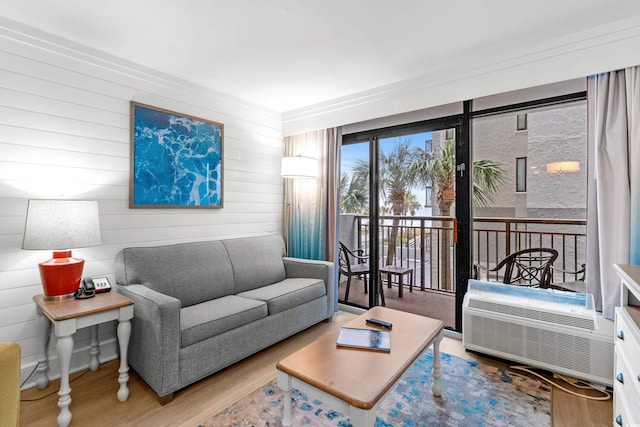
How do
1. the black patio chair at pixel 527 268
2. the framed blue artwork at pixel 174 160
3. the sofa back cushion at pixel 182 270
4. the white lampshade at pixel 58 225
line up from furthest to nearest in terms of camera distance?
the black patio chair at pixel 527 268, the framed blue artwork at pixel 174 160, the sofa back cushion at pixel 182 270, the white lampshade at pixel 58 225

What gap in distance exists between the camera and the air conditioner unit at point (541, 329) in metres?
2.11

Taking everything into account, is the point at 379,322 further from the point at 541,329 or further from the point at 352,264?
the point at 352,264

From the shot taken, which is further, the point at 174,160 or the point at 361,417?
the point at 174,160

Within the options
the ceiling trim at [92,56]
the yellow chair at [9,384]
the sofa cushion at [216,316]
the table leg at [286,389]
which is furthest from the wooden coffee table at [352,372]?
the ceiling trim at [92,56]

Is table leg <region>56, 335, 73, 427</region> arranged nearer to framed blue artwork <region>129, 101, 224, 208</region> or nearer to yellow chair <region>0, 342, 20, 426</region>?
yellow chair <region>0, 342, 20, 426</region>

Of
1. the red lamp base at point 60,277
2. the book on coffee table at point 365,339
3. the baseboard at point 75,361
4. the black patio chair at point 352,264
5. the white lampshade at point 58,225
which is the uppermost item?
the white lampshade at point 58,225

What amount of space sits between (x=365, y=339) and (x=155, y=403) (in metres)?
1.40

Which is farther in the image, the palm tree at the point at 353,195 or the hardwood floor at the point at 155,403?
the palm tree at the point at 353,195

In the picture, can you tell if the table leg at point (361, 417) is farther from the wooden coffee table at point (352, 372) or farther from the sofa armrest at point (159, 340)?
the sofa armrest at point (159, 340)

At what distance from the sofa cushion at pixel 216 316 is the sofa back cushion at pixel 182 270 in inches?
5.7

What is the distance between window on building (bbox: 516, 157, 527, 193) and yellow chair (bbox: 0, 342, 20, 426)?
3.62 meters

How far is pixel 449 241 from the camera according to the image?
3.29 meters

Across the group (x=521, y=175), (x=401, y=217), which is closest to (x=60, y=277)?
(x=401, y=217)

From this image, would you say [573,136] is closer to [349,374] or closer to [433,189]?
[433,189]
